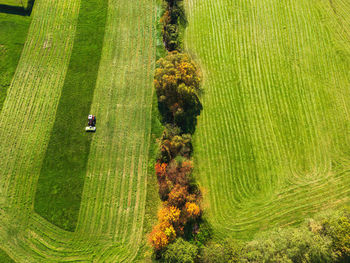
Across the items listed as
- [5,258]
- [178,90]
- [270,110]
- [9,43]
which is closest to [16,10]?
[9,43]

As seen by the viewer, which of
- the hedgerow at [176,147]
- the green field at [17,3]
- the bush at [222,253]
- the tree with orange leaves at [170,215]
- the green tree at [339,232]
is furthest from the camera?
the green field at [17,3]

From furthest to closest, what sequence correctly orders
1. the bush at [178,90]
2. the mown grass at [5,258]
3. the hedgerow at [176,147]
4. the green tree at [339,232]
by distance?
the bush at [178,90]
the mown grass at [5,258]
the hedgerow at [176,147]
the green tree at [339,232]

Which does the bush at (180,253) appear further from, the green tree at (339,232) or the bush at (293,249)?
the green tree at (339,232)

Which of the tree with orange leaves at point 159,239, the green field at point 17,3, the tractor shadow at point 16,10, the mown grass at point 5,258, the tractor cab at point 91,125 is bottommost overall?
the mown grass at point 5,258

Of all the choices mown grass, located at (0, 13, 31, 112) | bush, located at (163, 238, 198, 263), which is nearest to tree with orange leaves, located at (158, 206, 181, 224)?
bush, located at (163, 238, 198, 263)

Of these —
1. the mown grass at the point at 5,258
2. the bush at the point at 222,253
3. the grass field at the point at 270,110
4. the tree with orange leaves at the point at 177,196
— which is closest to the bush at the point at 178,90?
the grass field at the point at 270,110

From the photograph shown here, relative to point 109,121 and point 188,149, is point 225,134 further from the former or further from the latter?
point 109,121

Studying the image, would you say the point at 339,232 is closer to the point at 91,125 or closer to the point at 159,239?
the point at 159,239
